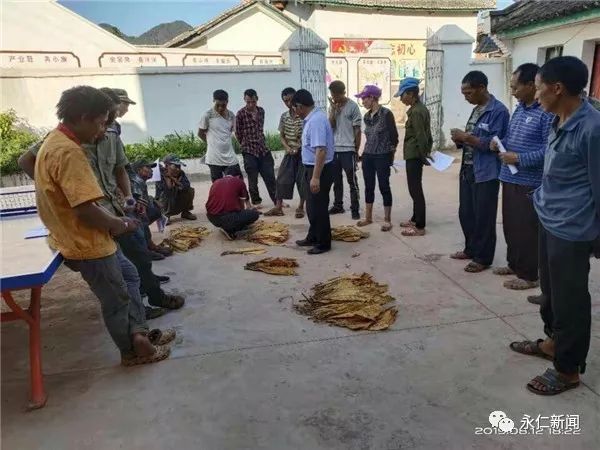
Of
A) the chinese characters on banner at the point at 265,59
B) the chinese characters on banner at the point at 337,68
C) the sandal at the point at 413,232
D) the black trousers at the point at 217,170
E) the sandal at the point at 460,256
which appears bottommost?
the sandal at the point at 460,256

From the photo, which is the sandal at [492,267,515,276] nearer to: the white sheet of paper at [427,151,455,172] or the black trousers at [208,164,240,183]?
the white sheet of paper at [427,151,455,172]

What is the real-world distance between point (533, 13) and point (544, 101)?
8534mm

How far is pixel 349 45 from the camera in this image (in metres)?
16.8

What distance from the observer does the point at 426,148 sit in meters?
5.12

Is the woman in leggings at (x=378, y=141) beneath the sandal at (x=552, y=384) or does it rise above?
above

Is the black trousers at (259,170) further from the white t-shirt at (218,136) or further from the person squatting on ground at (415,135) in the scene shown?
the person squatting on ground at (415,135)

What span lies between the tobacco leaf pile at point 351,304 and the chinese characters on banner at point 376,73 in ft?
43.0

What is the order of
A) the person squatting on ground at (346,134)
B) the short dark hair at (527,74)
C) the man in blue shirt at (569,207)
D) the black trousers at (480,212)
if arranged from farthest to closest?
the person squatting on ground at (346,134)
the black trousers at (480,212)
the short dark hair at (527,74)
the man in blue shirt at (569,207)

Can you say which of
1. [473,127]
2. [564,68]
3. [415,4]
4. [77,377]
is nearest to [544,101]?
[564,68]

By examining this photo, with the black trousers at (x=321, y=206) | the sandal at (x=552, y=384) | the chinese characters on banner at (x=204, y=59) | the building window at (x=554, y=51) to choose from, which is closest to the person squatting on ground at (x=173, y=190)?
the black trousers at (x=321, y=206)

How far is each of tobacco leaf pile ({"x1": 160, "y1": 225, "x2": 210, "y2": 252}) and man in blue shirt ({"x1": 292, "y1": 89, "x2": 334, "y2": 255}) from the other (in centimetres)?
135

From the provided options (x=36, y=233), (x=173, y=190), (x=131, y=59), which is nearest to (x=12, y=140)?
(x=173, y=190)

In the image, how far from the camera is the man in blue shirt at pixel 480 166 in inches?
157

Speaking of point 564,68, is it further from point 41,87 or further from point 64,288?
point 41,87
